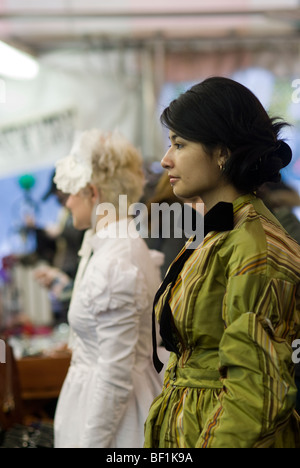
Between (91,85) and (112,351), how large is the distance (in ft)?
11.5

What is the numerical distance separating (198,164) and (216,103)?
0.12 meters

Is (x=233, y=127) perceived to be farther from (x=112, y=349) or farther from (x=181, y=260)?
(x=112, y=349)

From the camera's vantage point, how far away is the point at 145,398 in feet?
6.15

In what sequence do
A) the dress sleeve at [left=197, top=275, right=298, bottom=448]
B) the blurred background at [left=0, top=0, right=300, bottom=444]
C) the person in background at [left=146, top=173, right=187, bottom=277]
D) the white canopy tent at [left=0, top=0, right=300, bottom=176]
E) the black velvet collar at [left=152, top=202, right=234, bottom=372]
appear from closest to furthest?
the dress sleeve at [left=197, top=275, right=298, bottom=448] < the black velvet collar at [left=152, top=202, right=234, bottom=372] < the person in background at [left=146, top=173, right=187, bottom=277] < the blurred background at [left=0, top=0, right=300, bottom=444] < the white canopy tent at [left=0, top=0, right=300, bottom=176]

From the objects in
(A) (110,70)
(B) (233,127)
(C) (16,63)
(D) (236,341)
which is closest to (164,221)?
(B) (233,127)

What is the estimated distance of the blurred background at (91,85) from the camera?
454cm

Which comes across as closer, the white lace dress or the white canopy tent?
the white lace dress

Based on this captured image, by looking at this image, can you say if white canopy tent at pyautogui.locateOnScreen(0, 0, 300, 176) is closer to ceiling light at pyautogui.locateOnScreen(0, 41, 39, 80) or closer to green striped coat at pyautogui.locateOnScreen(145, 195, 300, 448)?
ceiling light at pyautogui.locateOnScreen(0, 41, 39, 80)

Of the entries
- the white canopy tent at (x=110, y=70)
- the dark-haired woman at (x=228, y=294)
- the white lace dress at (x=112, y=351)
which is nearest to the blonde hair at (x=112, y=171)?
the white lace dress at (x=112, y=351)

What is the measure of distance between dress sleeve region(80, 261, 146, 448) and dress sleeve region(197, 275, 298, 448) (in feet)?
2.27

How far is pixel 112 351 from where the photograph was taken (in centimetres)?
178

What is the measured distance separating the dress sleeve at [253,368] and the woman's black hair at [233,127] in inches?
9.0

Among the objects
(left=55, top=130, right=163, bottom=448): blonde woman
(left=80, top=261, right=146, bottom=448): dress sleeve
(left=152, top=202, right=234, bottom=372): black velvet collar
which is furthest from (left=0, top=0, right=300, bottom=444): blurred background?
(left=152, top=202, right=234, bottom=372): black velvet collar

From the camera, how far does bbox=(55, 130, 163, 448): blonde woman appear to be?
1786mm
